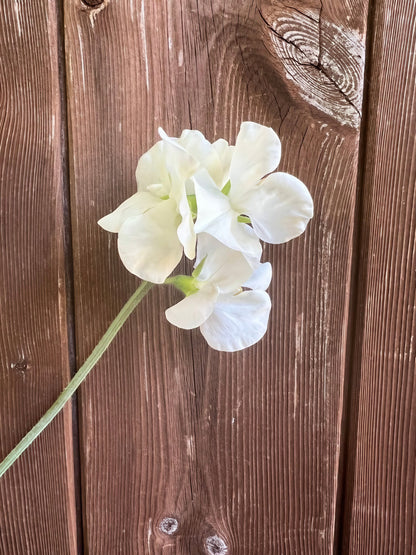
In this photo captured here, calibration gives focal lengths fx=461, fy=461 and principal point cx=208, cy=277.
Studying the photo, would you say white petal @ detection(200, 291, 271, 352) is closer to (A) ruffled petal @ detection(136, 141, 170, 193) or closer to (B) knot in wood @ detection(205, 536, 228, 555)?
(A) ruffled petal @ detection(136, 141, 170, 193)

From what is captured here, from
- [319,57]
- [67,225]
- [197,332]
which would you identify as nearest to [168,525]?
[197,332]

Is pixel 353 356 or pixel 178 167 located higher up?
pixel 178 167

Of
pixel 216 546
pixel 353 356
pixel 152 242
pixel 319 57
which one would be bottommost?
pixel 216 546

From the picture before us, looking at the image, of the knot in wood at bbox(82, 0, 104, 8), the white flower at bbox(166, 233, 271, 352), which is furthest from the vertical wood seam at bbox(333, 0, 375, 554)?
the knot in wood at bbox(82, 0, 104, 8)

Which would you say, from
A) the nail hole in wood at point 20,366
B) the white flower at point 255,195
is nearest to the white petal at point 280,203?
the white flower at point 255,195

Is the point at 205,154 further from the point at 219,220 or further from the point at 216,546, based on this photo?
the point at 216,546

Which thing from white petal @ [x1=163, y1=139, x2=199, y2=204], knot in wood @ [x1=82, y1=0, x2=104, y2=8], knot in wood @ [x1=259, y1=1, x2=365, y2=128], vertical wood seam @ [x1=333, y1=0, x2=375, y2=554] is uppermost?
knot in wood @ [x1=82, y1=0, x2=104, y2=8]

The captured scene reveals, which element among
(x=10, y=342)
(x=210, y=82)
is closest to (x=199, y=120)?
(x=210, y=82)

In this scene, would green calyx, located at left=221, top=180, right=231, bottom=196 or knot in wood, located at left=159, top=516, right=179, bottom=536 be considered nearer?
green calyx, located at left=221, top=180, right=231, bottom=196
